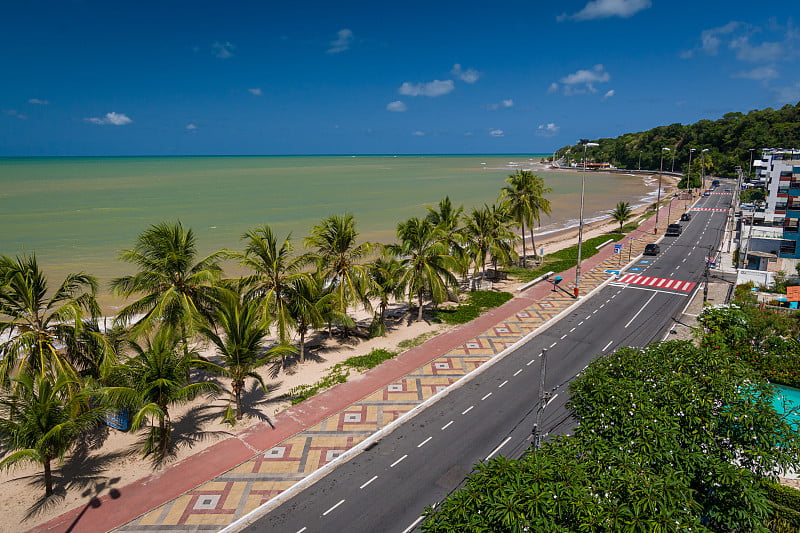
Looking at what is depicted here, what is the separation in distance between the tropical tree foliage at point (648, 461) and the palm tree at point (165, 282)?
13596 millimetres

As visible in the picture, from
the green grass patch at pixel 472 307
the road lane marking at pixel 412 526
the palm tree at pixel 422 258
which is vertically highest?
the palm tree at pixel 422 258

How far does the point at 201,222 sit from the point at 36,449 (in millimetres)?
57592

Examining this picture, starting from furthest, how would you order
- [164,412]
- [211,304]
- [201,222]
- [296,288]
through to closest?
[201,222]
[296,288]
[211,304]
[164,412]

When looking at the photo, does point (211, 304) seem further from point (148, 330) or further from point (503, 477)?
point (503, 477)

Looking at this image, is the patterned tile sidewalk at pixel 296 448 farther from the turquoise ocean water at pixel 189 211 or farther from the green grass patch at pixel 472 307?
the turquoise ocean water at pixel 189 211

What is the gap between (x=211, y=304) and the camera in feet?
67.5

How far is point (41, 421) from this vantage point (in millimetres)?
13844

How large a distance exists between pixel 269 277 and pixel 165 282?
467 centimetres

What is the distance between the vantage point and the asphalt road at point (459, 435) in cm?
1432

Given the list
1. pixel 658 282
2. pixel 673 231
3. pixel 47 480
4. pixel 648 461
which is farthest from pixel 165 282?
pixel 673 231

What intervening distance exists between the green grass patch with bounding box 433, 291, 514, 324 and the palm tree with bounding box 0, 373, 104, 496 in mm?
20916

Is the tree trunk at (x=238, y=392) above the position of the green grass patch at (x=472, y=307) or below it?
above

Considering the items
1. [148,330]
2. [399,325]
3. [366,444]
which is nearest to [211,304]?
[148,330]

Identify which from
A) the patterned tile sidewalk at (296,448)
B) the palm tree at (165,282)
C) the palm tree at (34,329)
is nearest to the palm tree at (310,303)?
the palm tree at (165,282)
